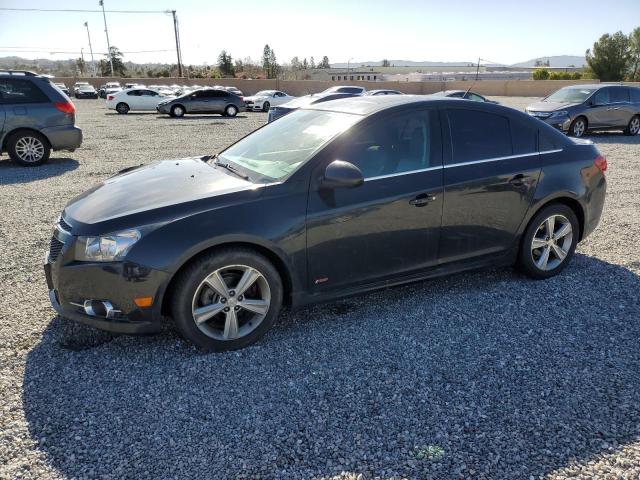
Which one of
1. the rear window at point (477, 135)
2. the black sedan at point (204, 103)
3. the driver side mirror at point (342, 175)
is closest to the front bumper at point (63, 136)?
the driver side mirror at point (342, 175)

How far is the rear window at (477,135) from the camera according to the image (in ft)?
13.3

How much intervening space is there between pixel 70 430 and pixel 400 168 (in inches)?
109

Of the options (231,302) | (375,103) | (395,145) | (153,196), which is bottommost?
(231,302)

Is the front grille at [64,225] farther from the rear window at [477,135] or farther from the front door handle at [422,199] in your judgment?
the rear window at [477,135]

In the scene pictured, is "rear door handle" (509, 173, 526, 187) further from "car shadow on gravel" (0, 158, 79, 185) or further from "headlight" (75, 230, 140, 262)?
"car shadow on gravel" (0, 158, 79, 185)

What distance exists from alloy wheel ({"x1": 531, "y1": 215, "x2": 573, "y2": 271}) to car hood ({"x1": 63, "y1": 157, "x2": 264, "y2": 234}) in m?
2.70

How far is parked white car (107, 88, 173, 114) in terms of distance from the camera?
27.6 metres

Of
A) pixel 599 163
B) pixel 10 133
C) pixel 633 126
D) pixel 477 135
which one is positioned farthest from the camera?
pixel 633 126

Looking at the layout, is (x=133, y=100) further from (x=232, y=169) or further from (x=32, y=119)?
(x=232, y=169)

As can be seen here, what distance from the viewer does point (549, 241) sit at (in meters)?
4.56

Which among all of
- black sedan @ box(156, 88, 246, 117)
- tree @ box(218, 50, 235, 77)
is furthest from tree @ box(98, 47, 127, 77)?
black sedan @ box(156, 88, 246, 117)

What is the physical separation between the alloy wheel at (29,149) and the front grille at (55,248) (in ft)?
26.2

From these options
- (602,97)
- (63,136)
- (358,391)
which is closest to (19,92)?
(63,136)

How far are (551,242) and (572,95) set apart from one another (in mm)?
13246
